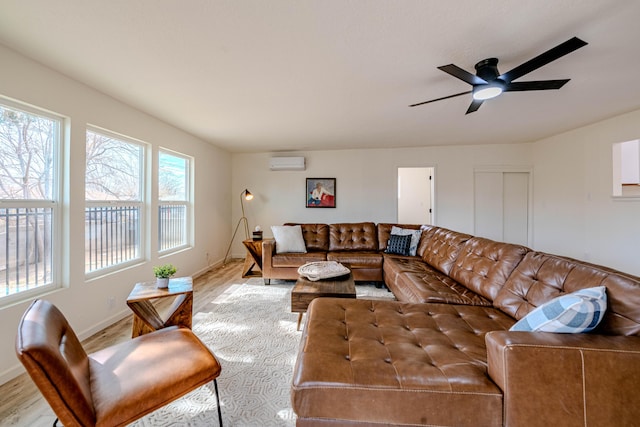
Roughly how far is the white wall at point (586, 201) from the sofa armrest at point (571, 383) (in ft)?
12.6

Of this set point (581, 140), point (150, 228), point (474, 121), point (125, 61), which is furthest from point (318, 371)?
point (581, 140)

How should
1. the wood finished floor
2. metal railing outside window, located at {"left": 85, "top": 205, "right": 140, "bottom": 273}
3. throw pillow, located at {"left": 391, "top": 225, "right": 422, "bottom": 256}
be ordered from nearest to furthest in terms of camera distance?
1. the wood finished floor
2. metal railing outside window, located at {"left": 85, "top": 205, "right": 140, "bottom": 273}
3. throw pillow, located at {"left": 391, "top": 225, "right": 422, "bottom": 256}

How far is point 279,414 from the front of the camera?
1407mm

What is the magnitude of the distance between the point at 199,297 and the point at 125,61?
8.39ft

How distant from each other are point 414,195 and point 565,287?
17.2 ft

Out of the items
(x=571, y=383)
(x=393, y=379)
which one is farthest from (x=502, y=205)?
(x=393, y=379)

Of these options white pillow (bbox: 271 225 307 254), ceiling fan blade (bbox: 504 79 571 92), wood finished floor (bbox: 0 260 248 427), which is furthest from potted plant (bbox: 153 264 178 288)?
ceiling fan blade (bbox: 504 79 571 92)

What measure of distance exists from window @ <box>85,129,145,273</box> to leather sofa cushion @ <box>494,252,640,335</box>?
143 inches

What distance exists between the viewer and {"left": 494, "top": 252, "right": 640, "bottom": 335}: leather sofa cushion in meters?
1.06

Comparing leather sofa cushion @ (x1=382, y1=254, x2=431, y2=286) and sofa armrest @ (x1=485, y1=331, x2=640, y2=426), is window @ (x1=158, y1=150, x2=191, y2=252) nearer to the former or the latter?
leather sofa cushion @ (x1=382, y1=254, x2=431, y2=286)

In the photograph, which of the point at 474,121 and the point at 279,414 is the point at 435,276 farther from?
the point at 474,121

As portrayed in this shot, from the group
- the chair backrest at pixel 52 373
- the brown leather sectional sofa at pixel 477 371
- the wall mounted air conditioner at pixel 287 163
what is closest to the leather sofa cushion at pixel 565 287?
the brown leather sectional sofa at pixel 477 371

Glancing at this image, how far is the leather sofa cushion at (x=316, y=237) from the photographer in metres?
4.10

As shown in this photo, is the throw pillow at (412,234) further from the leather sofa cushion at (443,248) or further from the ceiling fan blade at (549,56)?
the ceiling fan blade at (549,56)
